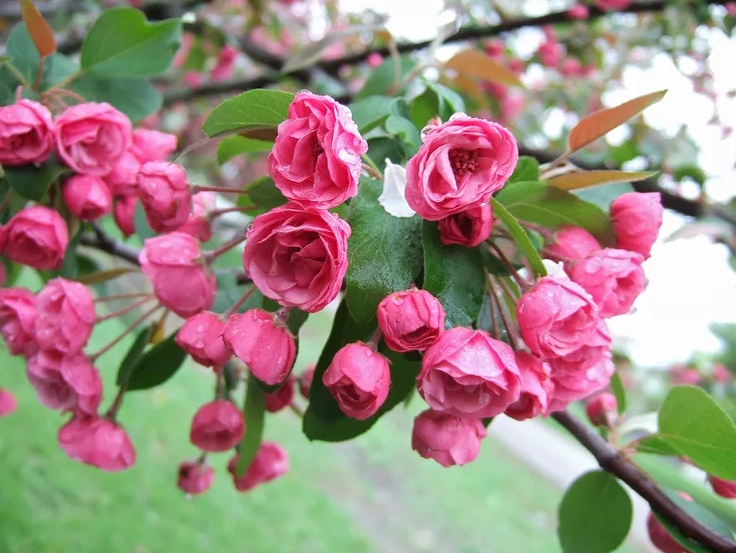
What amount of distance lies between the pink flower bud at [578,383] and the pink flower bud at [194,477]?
0.84m

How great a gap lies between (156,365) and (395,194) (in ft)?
1.53

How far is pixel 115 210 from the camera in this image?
1.12m

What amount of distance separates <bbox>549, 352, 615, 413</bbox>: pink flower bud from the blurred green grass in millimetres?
1421

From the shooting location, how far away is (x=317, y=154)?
0.62 meters

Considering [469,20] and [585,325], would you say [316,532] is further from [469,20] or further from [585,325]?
[585,325]

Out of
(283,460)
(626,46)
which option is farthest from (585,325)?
(626,46)

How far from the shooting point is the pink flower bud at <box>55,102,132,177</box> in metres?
0.89

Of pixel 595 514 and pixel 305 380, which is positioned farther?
pixel 305 380

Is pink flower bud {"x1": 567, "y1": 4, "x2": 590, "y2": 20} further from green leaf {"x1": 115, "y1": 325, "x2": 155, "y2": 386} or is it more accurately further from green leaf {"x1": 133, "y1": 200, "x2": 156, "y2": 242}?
green leaf {"x1": 115, "y1": 325, "x2": 155, "y2": 386}

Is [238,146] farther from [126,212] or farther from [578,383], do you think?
[578,383]

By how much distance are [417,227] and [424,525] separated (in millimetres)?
5253

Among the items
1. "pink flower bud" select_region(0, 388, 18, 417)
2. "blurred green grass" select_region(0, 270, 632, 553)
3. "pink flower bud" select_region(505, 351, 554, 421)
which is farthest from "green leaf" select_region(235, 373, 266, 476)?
"blurred green grass" select_region(0, 270, 632, 553)

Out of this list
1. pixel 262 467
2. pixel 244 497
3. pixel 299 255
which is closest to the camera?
pixel 299 255

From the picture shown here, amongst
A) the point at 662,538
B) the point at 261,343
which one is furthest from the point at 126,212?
the point at 662,538
